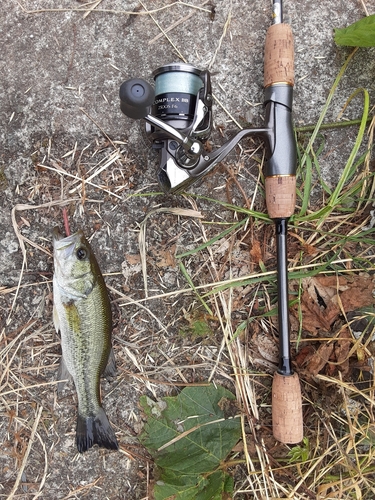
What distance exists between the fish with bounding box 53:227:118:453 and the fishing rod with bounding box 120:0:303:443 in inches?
24.3

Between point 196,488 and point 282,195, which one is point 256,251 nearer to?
point 282,195

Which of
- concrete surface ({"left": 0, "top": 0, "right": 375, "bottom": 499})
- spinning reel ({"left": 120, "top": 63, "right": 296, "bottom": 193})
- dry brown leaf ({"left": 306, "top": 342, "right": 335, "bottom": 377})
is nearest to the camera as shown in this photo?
spinning reel ({"left": 120, "top": 63, "right": 296, "bottom": 193})

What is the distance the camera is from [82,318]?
7.88 ft

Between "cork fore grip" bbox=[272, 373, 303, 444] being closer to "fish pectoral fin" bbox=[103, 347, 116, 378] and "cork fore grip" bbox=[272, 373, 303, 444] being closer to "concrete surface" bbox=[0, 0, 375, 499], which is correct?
"fish pectoral fin" bbox=[103, 347, 116, 378]

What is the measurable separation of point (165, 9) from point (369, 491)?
10.3ft

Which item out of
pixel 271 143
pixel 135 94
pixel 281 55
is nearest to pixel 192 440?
pixel 271 143

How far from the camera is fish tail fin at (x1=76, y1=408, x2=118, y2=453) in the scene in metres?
2.56

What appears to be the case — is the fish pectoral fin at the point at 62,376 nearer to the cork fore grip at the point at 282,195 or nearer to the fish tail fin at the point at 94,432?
the fish tail fin at the point at 94,432

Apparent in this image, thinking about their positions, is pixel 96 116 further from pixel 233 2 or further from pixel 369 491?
pixel 369 491

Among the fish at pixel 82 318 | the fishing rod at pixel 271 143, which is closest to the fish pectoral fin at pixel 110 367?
the fish at pixel 82 318

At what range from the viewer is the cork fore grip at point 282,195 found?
239 cm

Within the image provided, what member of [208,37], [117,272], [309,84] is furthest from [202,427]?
[208,37]

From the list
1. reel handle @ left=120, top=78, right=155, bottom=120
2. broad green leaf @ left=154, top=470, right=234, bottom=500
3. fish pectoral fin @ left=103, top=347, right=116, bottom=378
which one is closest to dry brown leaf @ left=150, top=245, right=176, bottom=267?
fish pectoral fin @ left=103, top=347, right=116, bottom=378

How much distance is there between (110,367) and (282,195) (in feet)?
4.67
